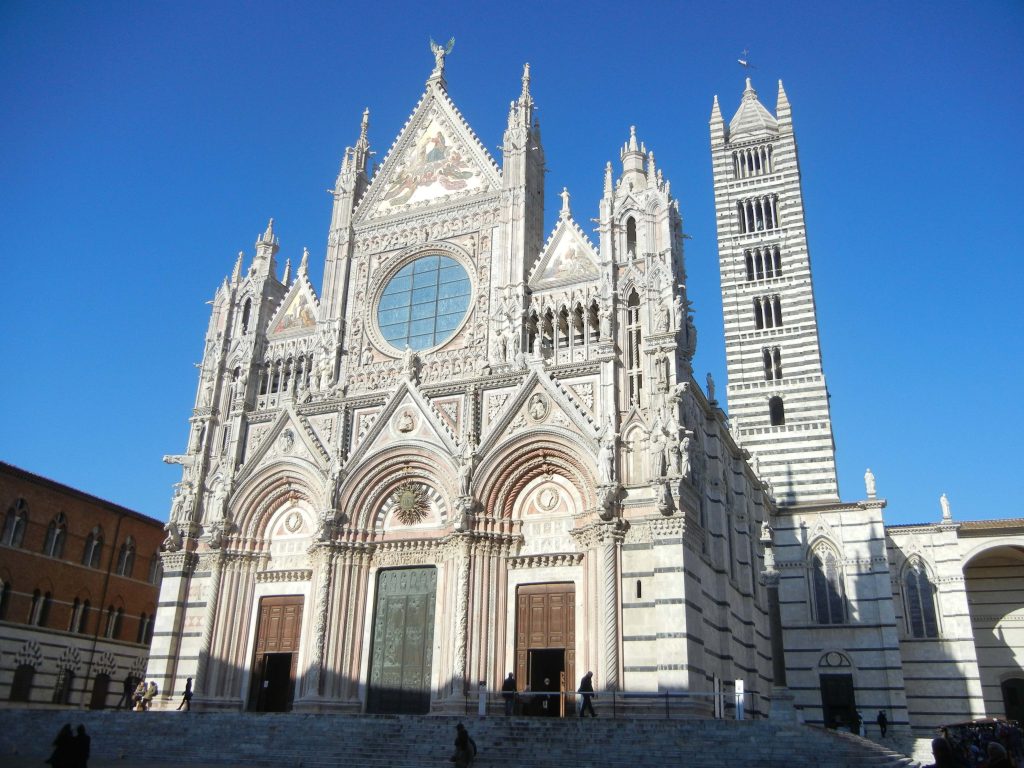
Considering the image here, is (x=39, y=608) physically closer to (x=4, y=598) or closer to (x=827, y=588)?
(x=4, y=598)

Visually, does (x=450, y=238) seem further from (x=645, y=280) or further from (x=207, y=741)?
(x=207, y=741)

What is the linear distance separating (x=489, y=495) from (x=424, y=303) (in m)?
8.16

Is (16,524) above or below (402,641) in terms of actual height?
above

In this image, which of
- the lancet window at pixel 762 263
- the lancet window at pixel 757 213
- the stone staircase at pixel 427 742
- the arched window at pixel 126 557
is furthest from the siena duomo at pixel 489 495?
the lancet window at pixel 757 213

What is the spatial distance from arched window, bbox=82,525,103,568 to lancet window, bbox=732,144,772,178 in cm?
3708

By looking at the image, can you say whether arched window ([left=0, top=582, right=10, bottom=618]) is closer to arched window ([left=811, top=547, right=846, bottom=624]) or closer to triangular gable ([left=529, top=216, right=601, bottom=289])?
triangular gable ([left=529, top=216, right=601, bottom=289])

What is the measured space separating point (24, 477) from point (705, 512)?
2470 cm

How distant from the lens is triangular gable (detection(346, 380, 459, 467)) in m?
27.8

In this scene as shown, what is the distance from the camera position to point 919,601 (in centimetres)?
3897

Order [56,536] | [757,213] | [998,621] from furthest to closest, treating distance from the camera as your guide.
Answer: [757,213]
[998,621]
[56,536]

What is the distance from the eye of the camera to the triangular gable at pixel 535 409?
1016 inches

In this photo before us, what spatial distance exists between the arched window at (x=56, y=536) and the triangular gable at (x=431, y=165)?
54.8 feet

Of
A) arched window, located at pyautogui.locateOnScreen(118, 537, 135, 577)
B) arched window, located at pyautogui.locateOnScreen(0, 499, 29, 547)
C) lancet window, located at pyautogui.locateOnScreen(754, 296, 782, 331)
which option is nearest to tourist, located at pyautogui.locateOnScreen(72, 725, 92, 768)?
arched window, located at pyautogui.locateOnScreen(0, 499, 29, 547)

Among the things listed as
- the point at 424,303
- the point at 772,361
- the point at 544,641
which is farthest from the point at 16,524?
the point at 772,361
